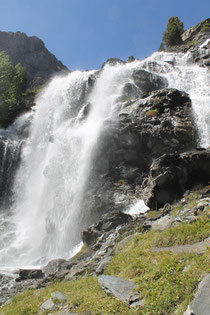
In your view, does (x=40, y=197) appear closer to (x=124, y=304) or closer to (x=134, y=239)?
(x=134, y=239)

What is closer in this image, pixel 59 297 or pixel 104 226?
pixel 59 297

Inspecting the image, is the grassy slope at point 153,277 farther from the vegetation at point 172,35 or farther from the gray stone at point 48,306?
the vegetation at point 172,35

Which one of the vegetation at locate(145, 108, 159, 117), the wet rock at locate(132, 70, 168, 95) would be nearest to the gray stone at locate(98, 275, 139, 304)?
the vegetation at locate(145, 108, 159, 117)

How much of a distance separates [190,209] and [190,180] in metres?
6.24

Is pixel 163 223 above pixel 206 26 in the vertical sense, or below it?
below

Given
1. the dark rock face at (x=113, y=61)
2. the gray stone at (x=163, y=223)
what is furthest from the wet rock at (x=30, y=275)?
the dark rock face at (x=113, y=61)

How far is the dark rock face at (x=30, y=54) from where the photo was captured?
93750mm

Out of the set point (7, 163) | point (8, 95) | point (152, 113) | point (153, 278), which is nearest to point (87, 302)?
point (153, 278)

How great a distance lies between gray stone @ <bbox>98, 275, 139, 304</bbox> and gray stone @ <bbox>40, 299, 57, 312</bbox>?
131 centimetres

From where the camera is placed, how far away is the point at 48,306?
6.33m

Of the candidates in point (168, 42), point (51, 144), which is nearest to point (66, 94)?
point (51, 144)

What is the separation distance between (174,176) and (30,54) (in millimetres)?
99065

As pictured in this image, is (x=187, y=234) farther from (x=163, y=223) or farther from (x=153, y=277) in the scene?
(x=163, y=223)

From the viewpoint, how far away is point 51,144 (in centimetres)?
2925
